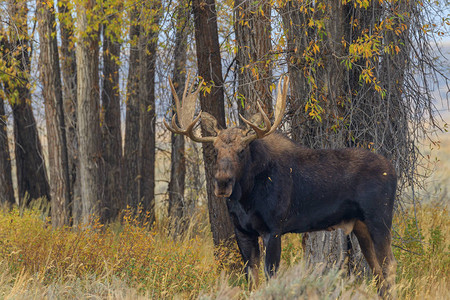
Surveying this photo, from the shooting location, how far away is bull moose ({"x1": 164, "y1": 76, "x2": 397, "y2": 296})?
6781 millimetres

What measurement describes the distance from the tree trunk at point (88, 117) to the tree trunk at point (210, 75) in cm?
Result: 338

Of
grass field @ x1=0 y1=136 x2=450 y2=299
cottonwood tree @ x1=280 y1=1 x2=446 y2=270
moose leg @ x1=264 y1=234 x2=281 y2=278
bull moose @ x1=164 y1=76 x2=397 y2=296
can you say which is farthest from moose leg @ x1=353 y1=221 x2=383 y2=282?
moose leg @ x1=264 y1=234 x2=281 y2=278

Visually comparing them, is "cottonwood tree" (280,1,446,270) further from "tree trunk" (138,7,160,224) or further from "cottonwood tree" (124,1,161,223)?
"tree trunk" (138,7,160,224)

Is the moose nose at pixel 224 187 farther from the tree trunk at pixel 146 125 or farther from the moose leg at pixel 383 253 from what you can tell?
the tree trunk at pixel 146 125

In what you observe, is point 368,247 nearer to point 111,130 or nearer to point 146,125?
point 146,125

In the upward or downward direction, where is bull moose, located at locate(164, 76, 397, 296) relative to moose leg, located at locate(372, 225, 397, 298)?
upward

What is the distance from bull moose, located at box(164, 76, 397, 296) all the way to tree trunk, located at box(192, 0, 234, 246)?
1.35 m

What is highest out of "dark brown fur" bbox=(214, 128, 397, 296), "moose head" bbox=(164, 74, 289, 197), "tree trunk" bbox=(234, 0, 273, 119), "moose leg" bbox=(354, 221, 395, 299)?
"tree trunk" bbox=(234, 0, 273, 119)

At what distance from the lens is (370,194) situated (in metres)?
7.14

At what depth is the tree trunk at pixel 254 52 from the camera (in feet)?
26.6

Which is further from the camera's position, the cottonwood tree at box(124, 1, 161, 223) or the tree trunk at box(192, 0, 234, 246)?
the cottonwood tree at box(124, 1, 161, 223)

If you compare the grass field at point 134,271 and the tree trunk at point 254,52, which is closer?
the grass field at point 134,271

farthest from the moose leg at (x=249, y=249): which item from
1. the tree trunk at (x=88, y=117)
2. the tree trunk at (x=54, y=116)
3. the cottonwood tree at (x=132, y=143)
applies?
the cottonwood tree at (x=132, y=143)

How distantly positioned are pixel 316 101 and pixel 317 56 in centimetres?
77
